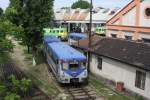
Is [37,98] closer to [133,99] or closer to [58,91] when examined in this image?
[58,91]

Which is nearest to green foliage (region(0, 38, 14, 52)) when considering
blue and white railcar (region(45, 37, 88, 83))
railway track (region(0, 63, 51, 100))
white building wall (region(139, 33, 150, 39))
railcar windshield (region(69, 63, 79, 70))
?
railway track (region(0, 63, 51, 100))

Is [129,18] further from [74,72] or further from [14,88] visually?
[14,88]

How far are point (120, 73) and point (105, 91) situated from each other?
2.05m

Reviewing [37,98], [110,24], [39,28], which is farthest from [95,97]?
[110,24]

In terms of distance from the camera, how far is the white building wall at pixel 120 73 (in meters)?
22.2

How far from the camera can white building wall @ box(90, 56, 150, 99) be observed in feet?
72.7

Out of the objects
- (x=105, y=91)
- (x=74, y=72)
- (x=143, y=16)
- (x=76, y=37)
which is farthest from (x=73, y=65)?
(x=76, y=37)

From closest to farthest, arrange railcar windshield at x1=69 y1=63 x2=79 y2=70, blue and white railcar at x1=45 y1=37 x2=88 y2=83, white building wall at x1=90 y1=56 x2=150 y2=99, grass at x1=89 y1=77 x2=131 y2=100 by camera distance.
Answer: white building wall at x1=90 y1=56 x2=150 y2=99, grass at x1=89 y1=77 x2=131 y2=100, blue and white railcar at x1=45 y1=37 x2=88 y2=83, railcar windshield at x1=69 y1=63 x2=79 y2=70

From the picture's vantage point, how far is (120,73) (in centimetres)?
2527

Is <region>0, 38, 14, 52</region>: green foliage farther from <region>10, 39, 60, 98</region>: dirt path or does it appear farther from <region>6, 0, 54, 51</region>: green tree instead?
<region>6, 0, 54, 51</region>: green tree

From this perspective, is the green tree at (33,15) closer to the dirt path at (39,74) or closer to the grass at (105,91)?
the dirt path at (39,74)

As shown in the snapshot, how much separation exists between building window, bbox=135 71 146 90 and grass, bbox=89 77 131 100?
140cm

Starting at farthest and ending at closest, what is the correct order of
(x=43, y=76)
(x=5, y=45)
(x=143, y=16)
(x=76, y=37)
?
(x=76, y=37), (x=143, y=16), (x=43, y=76), (x=5, y=45)

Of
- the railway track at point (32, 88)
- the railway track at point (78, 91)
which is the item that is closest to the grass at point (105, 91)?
the railway track at point (78, 91)
